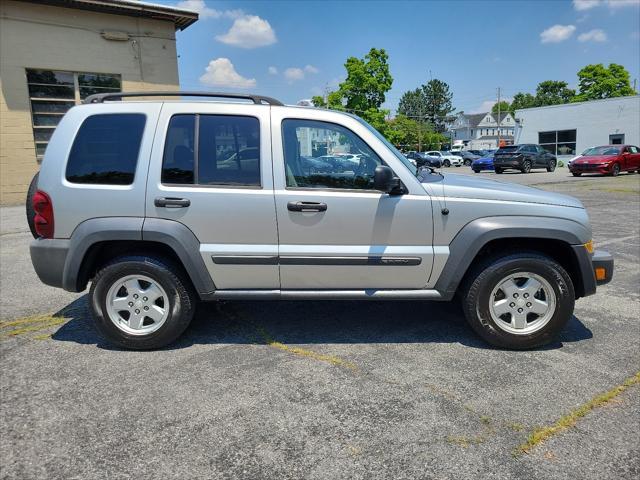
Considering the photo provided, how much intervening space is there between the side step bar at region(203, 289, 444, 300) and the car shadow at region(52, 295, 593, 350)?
44 cm

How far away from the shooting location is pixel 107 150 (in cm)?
375

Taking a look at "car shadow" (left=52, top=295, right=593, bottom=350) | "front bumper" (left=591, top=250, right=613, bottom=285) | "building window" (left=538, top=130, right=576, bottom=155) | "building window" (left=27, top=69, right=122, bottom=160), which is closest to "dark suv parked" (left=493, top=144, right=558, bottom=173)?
"building window" (left=538, top=130, right=576, bottom=155)

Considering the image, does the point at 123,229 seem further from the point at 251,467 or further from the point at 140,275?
the point at 251,467

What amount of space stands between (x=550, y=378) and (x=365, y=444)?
157cm

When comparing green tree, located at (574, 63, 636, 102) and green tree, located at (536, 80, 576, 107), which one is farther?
green tree, located at (536, 80, 576, 107)

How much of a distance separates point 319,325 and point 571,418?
2.19 m

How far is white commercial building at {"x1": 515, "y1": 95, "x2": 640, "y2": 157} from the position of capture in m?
35.4

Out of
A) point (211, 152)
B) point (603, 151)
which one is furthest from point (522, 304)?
point (603, 151)

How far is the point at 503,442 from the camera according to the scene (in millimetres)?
2639

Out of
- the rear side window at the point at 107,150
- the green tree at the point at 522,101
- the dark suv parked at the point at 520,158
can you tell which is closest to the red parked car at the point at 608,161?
the dark suv parked at the point at 520,158

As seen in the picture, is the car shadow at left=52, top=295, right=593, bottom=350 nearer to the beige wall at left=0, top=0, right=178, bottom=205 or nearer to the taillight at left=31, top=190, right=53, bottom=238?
the taillight at left=31, top=190, right=53, bottom=238

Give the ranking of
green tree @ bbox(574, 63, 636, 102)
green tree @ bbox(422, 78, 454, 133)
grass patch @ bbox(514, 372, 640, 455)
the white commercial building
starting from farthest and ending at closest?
green tree @ bbox(422, 78, 454, 133), green tree @ bbox(574, 63, 636, 102), the white commercial building, grass patch @ bbox(514, 372, 640, 455)

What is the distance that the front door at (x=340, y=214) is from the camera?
12.0 feet

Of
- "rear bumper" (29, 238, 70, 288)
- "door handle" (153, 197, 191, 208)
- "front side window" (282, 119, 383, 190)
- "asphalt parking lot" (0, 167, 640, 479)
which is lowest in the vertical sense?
"asphalt parking lot" (0, 167, 640, 479)
